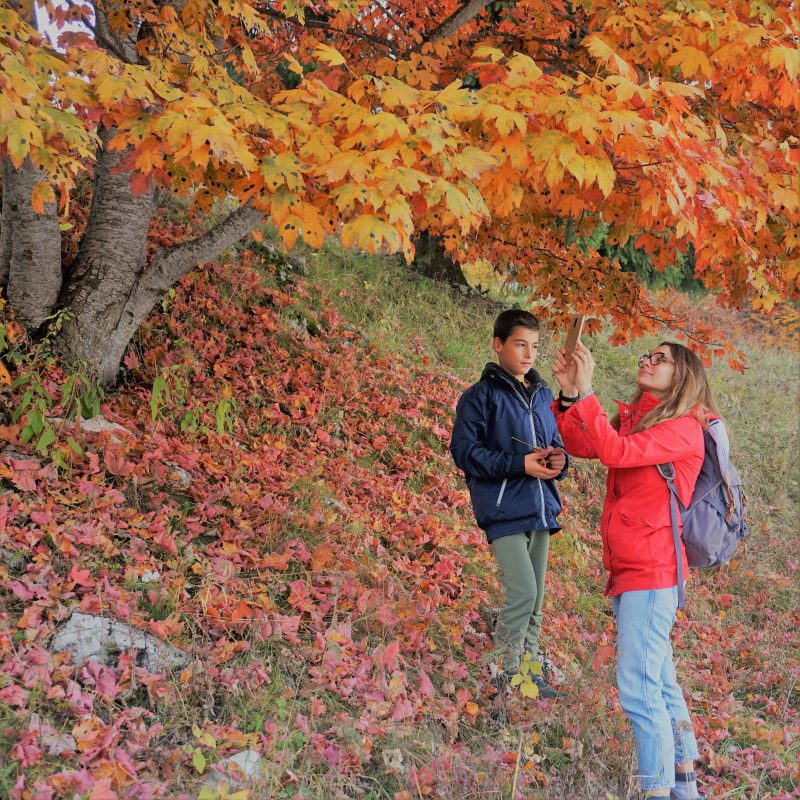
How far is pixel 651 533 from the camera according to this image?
3234mm

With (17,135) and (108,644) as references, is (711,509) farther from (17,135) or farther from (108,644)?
(17,135)

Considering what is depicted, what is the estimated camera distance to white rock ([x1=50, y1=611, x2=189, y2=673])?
324 cm

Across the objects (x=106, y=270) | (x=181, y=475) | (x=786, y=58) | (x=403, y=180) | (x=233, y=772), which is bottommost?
(x=233, y=772)

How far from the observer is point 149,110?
320 centimetres

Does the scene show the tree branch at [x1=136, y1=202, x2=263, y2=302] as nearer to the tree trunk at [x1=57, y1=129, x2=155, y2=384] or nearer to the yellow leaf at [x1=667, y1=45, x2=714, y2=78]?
the tree trunk at [x1=57, y1=129, x2=155, y2=384]

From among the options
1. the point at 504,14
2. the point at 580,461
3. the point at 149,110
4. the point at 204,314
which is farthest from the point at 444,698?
the point at 504,14

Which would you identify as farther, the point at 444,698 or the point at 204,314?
the point at 204,314

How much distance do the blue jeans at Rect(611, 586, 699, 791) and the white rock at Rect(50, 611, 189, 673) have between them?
6.83ft

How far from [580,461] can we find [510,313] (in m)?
5.03

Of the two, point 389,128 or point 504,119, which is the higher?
point 504,119

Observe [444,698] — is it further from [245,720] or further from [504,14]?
[504,14]

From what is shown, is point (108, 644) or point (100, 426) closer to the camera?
point (108, 644)

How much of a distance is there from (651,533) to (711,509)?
315 mm

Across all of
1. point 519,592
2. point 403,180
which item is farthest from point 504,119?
point 519,592
